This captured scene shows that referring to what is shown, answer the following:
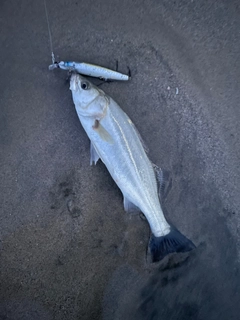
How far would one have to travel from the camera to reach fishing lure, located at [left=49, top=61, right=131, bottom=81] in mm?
3428

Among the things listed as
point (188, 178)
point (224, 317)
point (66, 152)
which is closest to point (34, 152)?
point (66, 152)

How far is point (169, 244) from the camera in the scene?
3408 mm

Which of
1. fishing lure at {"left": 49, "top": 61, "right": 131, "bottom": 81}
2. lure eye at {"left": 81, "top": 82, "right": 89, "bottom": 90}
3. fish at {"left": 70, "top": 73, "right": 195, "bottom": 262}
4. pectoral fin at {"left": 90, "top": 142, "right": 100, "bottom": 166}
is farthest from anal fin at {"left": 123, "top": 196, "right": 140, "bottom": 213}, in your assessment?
fishing lure at {"left": 49, "top": 61, "right": 131, "bottom": 81}

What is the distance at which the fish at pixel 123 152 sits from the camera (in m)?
3.32

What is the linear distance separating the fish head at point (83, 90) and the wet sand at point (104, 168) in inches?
12.9

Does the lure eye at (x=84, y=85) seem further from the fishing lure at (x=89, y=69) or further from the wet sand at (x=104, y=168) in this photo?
the wet sand at (x=104, y=168)

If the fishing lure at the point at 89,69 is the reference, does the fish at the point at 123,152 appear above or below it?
below

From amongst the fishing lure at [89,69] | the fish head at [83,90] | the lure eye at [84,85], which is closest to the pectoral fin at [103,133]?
the fish head at [83,90]

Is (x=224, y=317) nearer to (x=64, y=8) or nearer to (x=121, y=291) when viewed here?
(x=121, y=291)

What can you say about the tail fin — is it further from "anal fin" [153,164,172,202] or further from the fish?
"anal fin" [153,164,172,202]

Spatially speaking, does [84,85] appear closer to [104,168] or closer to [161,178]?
[104,168]

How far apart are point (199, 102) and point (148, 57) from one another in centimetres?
72

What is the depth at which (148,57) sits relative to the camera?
3.66 metres

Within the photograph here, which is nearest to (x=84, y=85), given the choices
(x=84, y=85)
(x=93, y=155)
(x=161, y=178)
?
(x=84, y=85)
